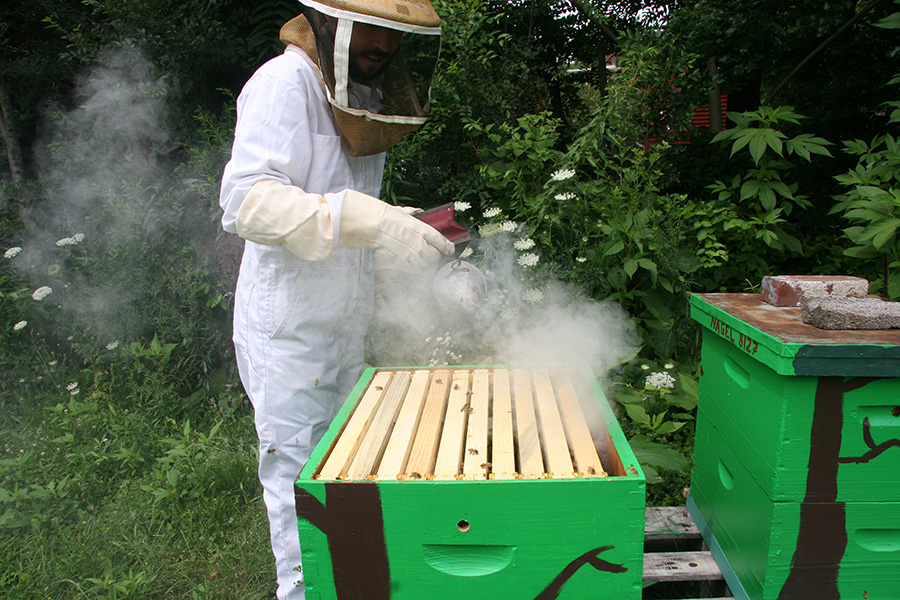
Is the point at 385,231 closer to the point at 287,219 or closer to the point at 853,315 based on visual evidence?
the point at 287,219

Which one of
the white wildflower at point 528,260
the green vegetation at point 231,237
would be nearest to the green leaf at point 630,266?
the green vegetation at point 231,237

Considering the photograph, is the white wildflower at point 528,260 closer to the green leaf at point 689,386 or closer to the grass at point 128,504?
the green leaf at point 689,386

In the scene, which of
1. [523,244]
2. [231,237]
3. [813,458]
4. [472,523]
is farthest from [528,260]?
[231,237]

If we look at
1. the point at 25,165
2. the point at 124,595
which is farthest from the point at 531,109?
the point at 25,165

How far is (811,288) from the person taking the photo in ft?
4.69

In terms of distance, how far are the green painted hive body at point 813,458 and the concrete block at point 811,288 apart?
0.30ft

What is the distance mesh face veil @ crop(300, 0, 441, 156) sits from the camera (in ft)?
4.58

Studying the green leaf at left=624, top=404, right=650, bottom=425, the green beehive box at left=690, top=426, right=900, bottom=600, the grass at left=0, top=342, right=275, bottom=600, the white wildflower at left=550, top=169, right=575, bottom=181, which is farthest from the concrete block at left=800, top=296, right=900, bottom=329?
the grass at left=0, top=342, right=275, bottom=600

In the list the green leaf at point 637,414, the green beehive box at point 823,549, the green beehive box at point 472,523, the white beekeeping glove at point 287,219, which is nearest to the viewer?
Answer: the green beehive box at point 472,523

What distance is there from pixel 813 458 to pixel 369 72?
4.60 ft

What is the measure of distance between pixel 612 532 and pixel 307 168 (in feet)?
3.85

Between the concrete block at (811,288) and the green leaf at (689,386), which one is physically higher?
the concrete block at (811,288)

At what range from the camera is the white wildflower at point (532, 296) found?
7.70ft

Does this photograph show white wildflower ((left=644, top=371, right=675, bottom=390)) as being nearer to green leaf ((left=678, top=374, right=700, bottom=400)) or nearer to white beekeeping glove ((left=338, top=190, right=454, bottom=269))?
green leaf ((left=678, top=374, right=700, bottom=400))
